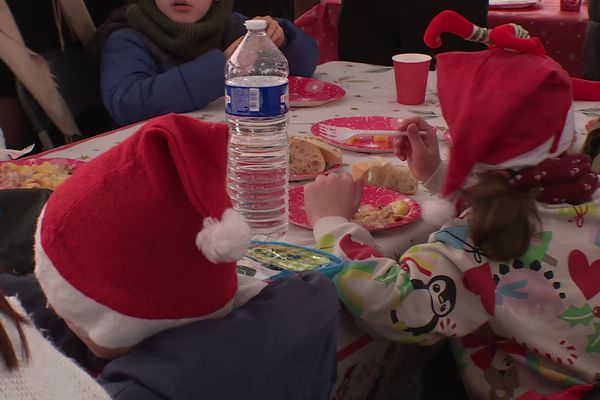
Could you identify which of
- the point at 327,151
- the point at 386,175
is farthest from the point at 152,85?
the point at 386,175

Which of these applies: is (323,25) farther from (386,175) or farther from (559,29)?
(386,175)

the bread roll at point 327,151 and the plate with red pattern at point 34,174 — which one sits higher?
the plate with red pattern at point 34,174

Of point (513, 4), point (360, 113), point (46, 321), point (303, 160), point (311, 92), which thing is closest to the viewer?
point (46, 321)

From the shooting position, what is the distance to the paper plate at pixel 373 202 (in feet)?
4.13

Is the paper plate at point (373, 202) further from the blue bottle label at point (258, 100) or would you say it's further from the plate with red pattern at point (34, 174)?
the plate with red pattern at point (34, 174)

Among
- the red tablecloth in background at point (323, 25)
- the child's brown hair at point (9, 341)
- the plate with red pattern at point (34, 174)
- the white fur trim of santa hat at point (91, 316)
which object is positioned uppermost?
the child's brown hair at point (9, 341)

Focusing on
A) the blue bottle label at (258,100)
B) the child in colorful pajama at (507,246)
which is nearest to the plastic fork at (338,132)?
the blue bottle label at (258,100)

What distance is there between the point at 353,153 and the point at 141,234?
3.09 ft

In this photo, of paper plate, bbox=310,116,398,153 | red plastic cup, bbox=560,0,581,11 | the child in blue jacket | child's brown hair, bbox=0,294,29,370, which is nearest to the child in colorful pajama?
paper plate, bbox=310,116,398,153

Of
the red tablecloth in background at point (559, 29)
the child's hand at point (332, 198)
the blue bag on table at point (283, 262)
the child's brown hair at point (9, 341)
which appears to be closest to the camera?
the child's brown hair at point (9, 341)

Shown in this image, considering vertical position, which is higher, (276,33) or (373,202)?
(276,33)

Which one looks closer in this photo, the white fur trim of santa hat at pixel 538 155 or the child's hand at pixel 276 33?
the white fur trim of santa hat at pixel 538 155

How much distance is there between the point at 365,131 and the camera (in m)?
1.55

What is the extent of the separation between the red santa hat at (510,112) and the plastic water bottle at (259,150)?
335 millimetres
